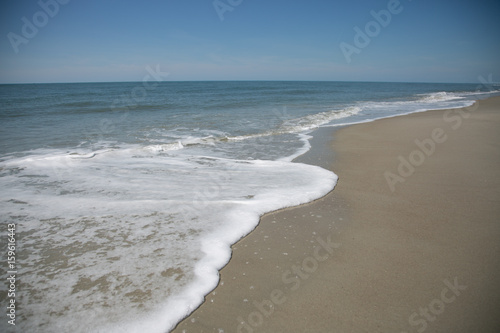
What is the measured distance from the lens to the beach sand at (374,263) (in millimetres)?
2201

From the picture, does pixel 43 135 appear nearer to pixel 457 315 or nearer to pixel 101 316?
pixel 101 316

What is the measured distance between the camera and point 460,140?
823 centimetres

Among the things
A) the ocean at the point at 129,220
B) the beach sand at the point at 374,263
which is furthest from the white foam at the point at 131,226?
the beach sand at the point at 374,263

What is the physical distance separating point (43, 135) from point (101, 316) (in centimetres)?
1096

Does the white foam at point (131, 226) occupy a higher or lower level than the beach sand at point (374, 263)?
lower

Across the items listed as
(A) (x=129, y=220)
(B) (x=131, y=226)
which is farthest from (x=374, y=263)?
(A) (x=129, y=220)

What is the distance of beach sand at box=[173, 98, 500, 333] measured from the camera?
7.22 feet

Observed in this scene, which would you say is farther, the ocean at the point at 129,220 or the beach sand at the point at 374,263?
the ocean at the point at 129,220

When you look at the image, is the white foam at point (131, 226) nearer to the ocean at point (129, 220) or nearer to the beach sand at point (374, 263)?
the ocean at point (129, 220)

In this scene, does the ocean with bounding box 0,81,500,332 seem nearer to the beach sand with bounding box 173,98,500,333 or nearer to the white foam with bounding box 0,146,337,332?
the white foam with bounding box 0,146,337,332

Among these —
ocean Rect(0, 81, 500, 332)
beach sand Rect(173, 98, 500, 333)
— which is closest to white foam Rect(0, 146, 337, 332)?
ocean Rect(0, 81, 500, 332)

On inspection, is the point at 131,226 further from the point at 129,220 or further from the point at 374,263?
the point at 374,263

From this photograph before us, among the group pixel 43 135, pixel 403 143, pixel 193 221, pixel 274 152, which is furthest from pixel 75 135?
pixel 403 143

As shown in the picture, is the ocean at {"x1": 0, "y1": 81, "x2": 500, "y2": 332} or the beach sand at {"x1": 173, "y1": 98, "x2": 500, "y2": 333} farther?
the ocean at {"x1": 0, "y1": 81, "x2": 500, "y2": 332}
